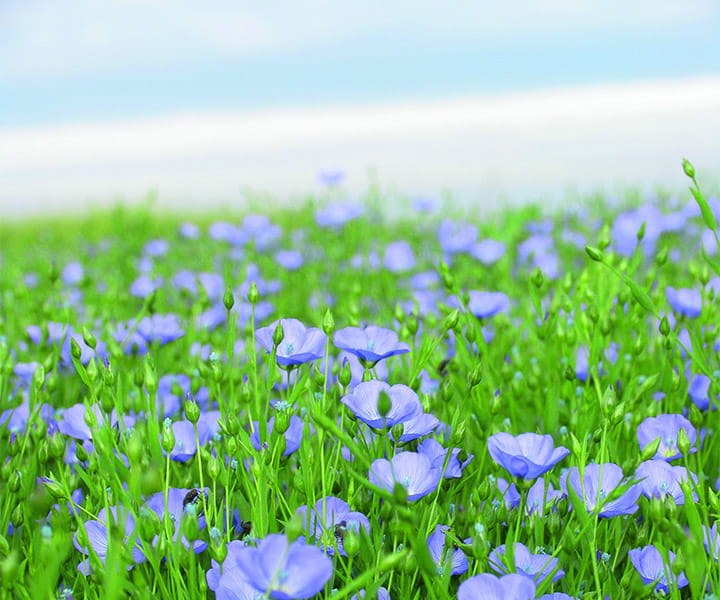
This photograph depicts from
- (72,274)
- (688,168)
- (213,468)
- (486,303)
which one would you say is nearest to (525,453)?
(213,468)

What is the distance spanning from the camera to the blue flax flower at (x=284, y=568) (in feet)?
3.12

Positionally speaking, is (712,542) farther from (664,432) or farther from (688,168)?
(688,168)

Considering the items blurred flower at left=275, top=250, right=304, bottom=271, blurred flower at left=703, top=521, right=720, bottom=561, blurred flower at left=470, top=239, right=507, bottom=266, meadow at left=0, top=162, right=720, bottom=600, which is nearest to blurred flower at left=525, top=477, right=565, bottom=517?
meadow at left=0, top=162, right=720, bottom=600

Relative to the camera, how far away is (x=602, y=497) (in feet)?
4.46

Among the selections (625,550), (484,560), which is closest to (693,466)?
(625,550)

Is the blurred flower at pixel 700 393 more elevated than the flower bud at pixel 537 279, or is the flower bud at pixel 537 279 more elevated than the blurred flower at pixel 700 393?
the flower bud at pixel 537 279

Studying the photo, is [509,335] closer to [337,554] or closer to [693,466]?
[693,466]

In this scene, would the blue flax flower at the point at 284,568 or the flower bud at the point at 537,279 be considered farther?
the flower bud at the point at 537,279

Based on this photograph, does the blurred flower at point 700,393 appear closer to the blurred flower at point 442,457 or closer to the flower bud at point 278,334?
the blurred flower at point 442,457

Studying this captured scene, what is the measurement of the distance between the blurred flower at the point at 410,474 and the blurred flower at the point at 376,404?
0.07 m

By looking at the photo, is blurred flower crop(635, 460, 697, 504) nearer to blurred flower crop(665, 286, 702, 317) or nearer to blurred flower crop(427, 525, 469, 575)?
blurred flower crop(427, 525, 469, 575)

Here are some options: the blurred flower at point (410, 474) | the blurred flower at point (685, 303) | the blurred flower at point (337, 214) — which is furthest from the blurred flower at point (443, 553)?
the blurred flower at point (337, 214)

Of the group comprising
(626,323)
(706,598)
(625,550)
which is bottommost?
(625,550)

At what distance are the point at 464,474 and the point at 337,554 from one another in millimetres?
441
